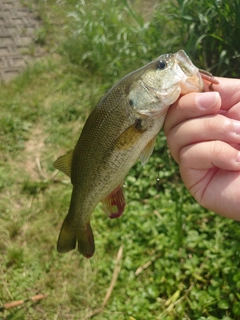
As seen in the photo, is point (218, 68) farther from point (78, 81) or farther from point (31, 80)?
point (31, 80)

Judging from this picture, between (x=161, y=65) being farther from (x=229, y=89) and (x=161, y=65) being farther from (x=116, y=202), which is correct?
(x=116, y=202)

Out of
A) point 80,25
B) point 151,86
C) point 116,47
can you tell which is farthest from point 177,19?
point 151,86

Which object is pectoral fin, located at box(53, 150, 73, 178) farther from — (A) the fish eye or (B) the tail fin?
(A) the fish eye

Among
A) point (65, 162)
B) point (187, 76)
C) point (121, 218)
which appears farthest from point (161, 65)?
point (121, 218)

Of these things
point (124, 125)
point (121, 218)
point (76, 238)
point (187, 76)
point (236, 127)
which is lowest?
point (121, 218)

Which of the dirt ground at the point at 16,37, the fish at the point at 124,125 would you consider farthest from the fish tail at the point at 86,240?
the dirt ground at the point at 16,37

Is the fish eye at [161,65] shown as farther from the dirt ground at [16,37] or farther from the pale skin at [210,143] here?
the dirt ground at [16,37]
